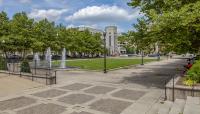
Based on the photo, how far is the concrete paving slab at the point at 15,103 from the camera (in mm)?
11789

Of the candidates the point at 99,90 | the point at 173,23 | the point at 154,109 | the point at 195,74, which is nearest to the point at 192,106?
the point at 154,109

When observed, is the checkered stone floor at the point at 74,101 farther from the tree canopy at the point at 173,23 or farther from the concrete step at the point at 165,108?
the tree canopy at the point at 173,23

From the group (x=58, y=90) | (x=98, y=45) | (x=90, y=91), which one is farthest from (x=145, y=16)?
(x=98, y=45)

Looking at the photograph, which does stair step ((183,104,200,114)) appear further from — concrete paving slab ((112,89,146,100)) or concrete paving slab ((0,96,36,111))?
concrete paving slab ((0,96,36,111))

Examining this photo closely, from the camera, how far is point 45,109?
1139 centimetres

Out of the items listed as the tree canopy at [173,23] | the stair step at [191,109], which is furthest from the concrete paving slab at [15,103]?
the tree canopy at [173,23]

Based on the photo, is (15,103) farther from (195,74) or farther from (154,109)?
(195,74)

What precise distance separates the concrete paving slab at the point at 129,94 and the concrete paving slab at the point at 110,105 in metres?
1.15

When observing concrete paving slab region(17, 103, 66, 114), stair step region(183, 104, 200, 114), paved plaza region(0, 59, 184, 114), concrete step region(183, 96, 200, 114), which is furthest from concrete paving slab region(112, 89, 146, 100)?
stair step region(183, 104, 200, 114)

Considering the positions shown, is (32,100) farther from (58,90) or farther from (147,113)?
(147,113)

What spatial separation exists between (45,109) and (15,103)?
204cm

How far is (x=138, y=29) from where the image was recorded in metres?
17.4

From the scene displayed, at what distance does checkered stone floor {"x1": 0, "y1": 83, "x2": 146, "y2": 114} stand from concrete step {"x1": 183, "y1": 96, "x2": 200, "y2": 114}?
273 centimetres

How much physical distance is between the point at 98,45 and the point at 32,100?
70133mm
